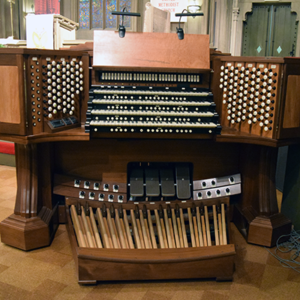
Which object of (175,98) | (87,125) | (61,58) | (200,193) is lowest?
(200,193)

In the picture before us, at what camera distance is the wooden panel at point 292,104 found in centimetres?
222

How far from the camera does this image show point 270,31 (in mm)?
8633

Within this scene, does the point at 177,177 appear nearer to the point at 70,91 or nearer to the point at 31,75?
the point at 70,91

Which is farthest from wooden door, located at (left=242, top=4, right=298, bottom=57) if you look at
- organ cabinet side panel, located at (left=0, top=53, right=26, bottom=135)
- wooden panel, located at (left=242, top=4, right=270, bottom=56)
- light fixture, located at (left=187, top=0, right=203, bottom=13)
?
organ cabinet side panel, located at (left=0, top=53, right=26, bottom=135)

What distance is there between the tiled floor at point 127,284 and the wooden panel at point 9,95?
3.29 feet

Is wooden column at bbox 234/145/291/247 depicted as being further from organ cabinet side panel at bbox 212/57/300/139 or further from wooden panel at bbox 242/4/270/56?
wooden panel at bbox 242/4/270/56

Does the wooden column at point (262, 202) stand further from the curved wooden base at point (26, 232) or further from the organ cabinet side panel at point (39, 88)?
the curved wooden base at point (26, 232)

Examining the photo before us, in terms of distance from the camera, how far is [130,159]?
268cm

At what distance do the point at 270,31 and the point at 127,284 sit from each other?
8.50m

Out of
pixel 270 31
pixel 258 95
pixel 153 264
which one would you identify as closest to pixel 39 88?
pixel 153 264

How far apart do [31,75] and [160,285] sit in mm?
1635

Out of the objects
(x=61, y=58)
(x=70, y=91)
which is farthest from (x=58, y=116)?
(x=61, y=58)

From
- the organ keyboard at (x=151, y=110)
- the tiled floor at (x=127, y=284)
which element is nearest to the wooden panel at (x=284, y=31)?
the organ keyboard at (x=151, y=110)

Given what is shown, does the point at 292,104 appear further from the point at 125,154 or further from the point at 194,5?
the point at 194,5
